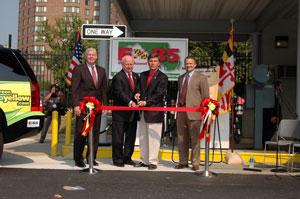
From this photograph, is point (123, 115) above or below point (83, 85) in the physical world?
below

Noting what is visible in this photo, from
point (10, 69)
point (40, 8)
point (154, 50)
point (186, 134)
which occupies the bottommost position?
point (186, 134)

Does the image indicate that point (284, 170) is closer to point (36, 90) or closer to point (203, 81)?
point (203, 81)

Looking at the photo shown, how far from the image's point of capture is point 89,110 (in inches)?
260

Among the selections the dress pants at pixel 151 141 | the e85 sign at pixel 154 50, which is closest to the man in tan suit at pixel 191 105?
the dress pants at pixel 151 141

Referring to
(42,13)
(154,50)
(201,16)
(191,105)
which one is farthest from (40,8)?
(191,105)

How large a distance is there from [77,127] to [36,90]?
3.15ft

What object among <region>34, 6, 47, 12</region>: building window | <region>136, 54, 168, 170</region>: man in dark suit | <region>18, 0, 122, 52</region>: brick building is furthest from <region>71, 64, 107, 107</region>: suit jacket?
<region>34, 6, 47, 12</region>: building window

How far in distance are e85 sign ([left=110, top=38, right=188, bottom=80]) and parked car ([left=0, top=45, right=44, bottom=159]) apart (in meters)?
2.49

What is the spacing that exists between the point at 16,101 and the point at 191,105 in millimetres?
2906

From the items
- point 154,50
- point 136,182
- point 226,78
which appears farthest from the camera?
point 154,50

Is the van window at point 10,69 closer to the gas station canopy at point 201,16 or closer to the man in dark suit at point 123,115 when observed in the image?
the man in dark suit at point 123,115

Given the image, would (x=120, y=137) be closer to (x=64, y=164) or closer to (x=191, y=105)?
(x=64, y=164)

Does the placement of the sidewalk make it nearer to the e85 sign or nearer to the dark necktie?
the dark necktie

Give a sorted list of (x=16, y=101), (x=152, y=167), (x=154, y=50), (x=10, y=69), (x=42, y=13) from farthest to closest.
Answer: (x=42, y=13), (x=154, y=50), (x=152, y=167), (x=10, y=69), (x=16, y=101)
